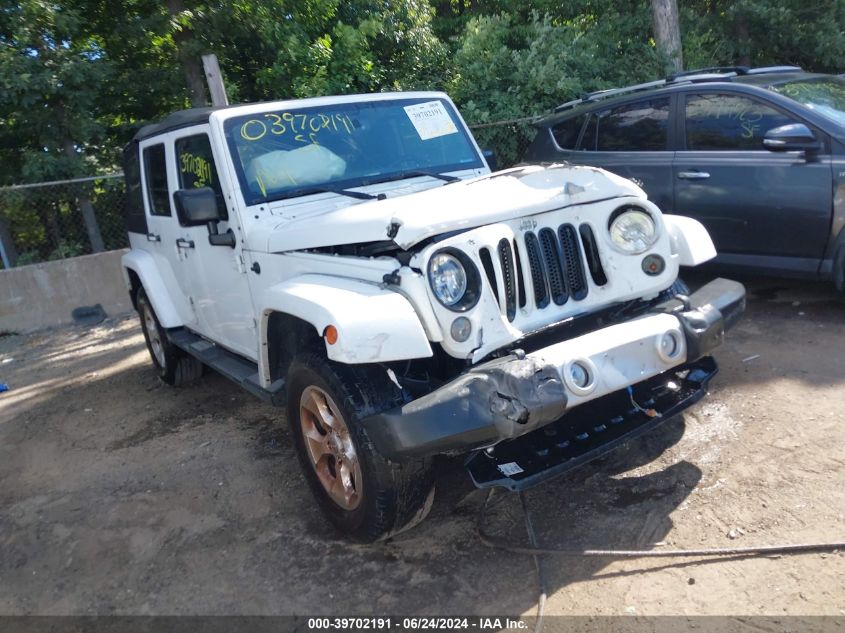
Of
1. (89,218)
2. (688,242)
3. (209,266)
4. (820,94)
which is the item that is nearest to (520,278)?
(688,242)

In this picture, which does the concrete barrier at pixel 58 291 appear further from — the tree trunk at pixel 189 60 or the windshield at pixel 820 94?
the windshield at pixel 820 94

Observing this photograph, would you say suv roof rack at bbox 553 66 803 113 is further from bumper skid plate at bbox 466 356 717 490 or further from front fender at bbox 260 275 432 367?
front fender at bbox 260 275 432 367

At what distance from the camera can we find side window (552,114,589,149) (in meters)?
6.65

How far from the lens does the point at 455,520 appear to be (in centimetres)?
343

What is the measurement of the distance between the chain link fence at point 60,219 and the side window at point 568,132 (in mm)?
6038

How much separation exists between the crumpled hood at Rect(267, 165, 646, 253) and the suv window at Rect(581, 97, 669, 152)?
293 centimetres

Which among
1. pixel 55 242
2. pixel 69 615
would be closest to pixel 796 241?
pixel 69 615

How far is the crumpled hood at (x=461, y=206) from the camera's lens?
9.95 feet

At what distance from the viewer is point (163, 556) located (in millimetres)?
3518

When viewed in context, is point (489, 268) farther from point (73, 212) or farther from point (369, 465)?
point (73, 212)

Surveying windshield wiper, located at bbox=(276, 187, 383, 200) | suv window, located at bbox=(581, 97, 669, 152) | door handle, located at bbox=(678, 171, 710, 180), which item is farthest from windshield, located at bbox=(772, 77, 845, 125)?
windshield wiper, located at bbox=(276, 187, 383, 200)

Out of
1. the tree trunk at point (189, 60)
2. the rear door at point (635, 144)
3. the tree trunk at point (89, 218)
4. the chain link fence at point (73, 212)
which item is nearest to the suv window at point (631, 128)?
the rear door at point (635, 144)

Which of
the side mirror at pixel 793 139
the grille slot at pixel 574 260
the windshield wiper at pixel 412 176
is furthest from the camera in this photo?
the side mirror at pixel 793 139

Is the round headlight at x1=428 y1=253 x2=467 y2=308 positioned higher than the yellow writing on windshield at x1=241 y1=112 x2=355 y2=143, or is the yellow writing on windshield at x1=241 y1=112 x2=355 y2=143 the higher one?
the yellow writing on windshield at x1=241 y1=112 x2=355 y2=143
